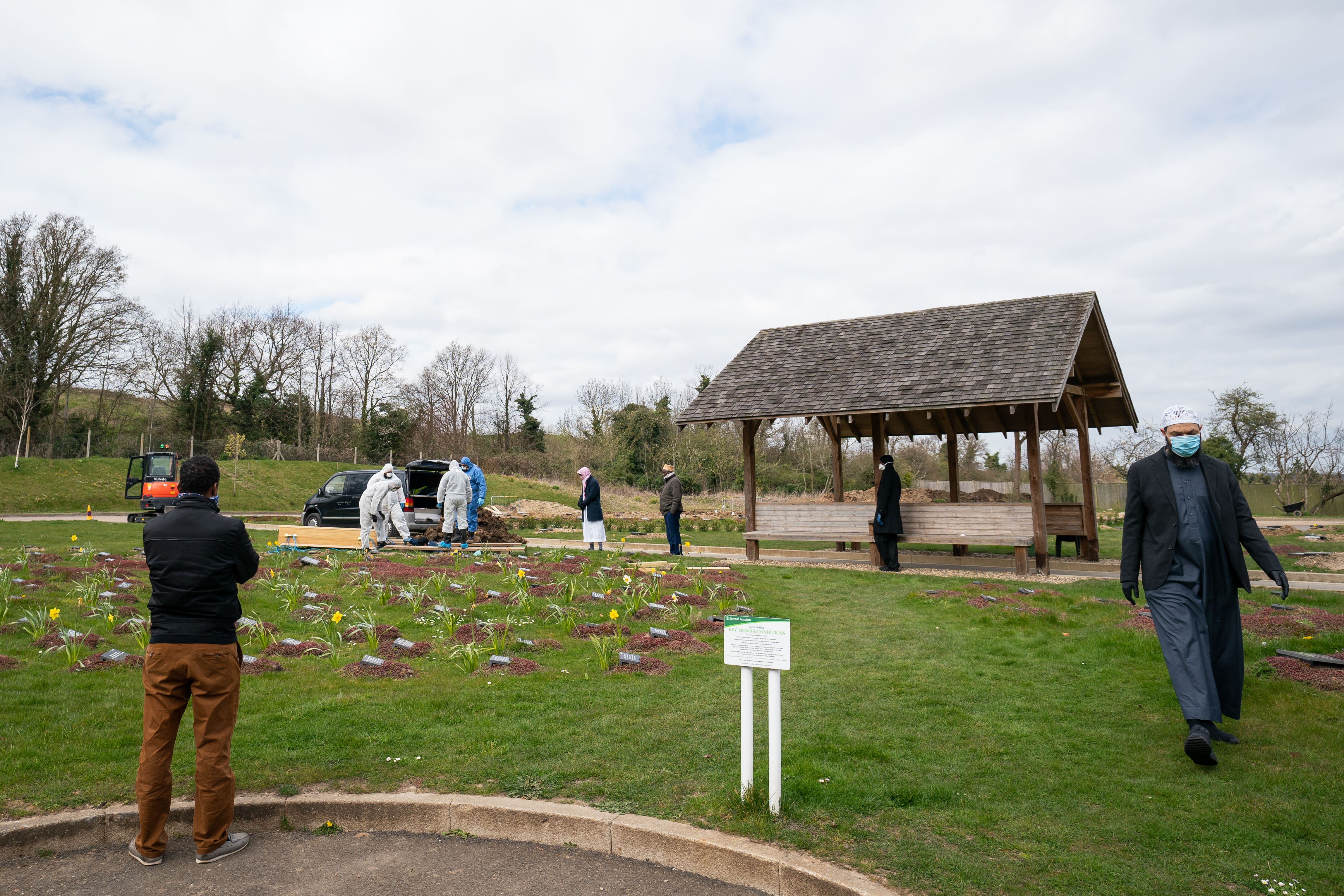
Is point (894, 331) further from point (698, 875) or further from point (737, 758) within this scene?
point (698, 875)

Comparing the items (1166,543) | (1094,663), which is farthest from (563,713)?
(1094,663)

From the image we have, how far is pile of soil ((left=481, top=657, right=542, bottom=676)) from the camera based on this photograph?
691 centimetres

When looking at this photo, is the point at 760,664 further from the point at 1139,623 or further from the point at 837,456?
the point at 837,456

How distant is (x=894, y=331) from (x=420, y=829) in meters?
14.8

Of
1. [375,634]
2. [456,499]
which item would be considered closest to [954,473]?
[456,499]

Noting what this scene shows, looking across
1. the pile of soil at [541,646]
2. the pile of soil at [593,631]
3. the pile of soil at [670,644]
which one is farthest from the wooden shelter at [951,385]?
the pile of soil at [541,646]

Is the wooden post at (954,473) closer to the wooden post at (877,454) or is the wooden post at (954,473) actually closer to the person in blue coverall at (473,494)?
the wooden post at (877,454)

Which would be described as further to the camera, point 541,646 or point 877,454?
point 877,454

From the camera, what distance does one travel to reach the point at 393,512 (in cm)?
1548

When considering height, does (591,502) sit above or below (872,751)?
above

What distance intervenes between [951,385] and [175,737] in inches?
508

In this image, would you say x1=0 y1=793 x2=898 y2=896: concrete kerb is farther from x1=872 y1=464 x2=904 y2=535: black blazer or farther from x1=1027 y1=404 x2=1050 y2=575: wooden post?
x1=1027 y1=404 x2=1050 y2=575: wooden post

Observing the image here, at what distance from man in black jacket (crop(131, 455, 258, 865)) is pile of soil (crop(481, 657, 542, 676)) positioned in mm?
2877

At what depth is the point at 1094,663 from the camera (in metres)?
7.39
